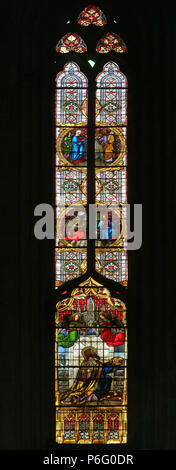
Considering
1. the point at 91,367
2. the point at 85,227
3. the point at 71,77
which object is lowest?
the point at 91,367

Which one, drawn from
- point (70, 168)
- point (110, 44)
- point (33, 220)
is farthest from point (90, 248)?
point (110, 44)

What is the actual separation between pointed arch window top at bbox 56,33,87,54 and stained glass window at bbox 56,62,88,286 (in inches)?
7.4

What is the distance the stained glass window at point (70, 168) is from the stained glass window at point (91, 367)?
33 cm

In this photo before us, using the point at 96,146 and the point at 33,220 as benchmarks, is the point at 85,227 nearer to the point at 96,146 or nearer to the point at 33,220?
the point at 33,220

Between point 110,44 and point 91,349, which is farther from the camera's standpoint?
point 110,44

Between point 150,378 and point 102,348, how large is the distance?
69 cm

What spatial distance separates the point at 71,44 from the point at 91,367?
3.93m

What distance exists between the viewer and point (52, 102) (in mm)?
8523

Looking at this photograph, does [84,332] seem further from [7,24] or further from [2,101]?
[7,24]

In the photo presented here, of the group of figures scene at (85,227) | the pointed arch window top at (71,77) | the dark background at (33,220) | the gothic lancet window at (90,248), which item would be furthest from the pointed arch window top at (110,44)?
the group of figures scene at (85,227)

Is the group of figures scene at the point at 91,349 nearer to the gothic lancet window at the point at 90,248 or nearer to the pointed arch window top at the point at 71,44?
the gothic lancet window at the point at 90,248

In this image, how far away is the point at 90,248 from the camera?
852cm

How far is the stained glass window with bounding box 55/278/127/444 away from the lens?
27.1ft

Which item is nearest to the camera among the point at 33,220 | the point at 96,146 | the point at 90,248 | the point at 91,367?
the point at 33,220
